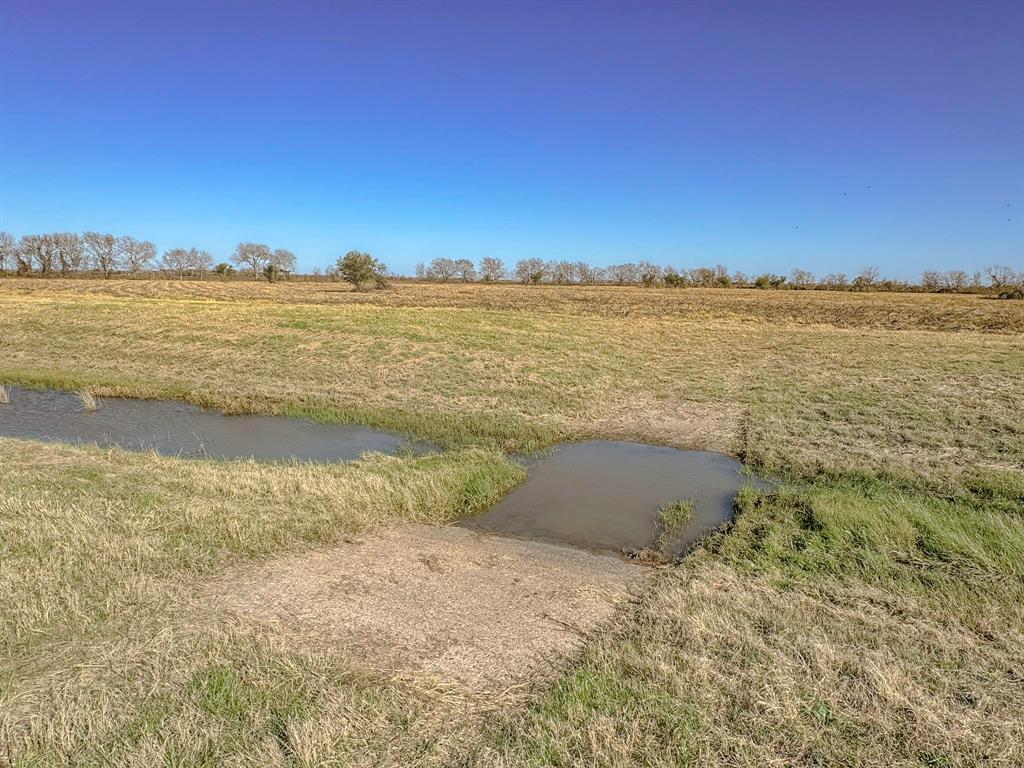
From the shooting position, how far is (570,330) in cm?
3269

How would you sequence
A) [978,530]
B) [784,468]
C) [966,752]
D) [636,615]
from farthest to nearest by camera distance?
[784,468]
[978,530]
[636,615]
[966,752]

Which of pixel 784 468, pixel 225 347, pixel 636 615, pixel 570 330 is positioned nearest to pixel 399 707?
pixel 636 615

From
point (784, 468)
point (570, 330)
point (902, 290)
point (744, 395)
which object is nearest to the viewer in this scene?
point (784, 468)

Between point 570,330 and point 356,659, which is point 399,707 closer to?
point 356,659

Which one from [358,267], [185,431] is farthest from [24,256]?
[185,431]

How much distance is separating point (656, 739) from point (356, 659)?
2.48 metres

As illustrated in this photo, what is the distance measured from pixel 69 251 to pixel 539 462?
127m

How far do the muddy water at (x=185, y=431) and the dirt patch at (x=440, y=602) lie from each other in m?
5.63

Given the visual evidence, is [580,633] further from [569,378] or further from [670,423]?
[569,378]

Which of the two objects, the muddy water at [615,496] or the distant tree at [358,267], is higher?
the distant tree at [358,267]

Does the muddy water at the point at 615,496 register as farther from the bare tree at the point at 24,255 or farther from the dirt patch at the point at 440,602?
the bare tree at the point at 24,255

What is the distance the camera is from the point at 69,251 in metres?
106

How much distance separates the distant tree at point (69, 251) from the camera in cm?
10431

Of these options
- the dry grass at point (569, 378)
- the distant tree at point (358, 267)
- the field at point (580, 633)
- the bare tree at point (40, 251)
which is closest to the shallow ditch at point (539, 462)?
the field at point (580, 633)
